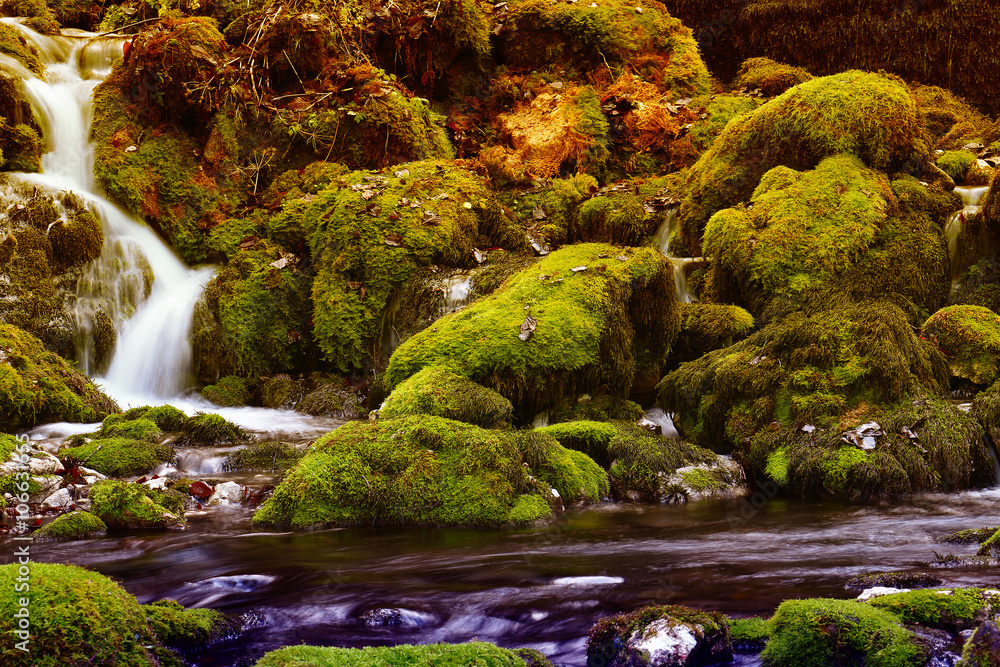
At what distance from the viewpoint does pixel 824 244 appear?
848 centimetres

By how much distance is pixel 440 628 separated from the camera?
3691mm

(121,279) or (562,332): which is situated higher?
(121,279)

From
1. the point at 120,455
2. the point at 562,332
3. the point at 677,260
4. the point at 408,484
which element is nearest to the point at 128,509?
the point at 120,455

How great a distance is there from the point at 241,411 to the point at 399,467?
410 centimetres

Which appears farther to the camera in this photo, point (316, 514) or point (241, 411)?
point (241, 411)

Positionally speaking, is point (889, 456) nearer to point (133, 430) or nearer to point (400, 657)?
point (400, 657)

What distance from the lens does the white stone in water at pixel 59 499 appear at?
5703 millimetres

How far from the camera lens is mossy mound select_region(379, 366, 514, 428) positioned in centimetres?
663

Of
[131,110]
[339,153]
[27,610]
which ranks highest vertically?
[131,110]

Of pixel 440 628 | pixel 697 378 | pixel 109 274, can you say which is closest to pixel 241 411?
pixel 109 274

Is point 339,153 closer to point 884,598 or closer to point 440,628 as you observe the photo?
point 440,628

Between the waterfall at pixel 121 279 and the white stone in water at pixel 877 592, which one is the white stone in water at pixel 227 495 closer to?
the waterfall at pixel 121 279
